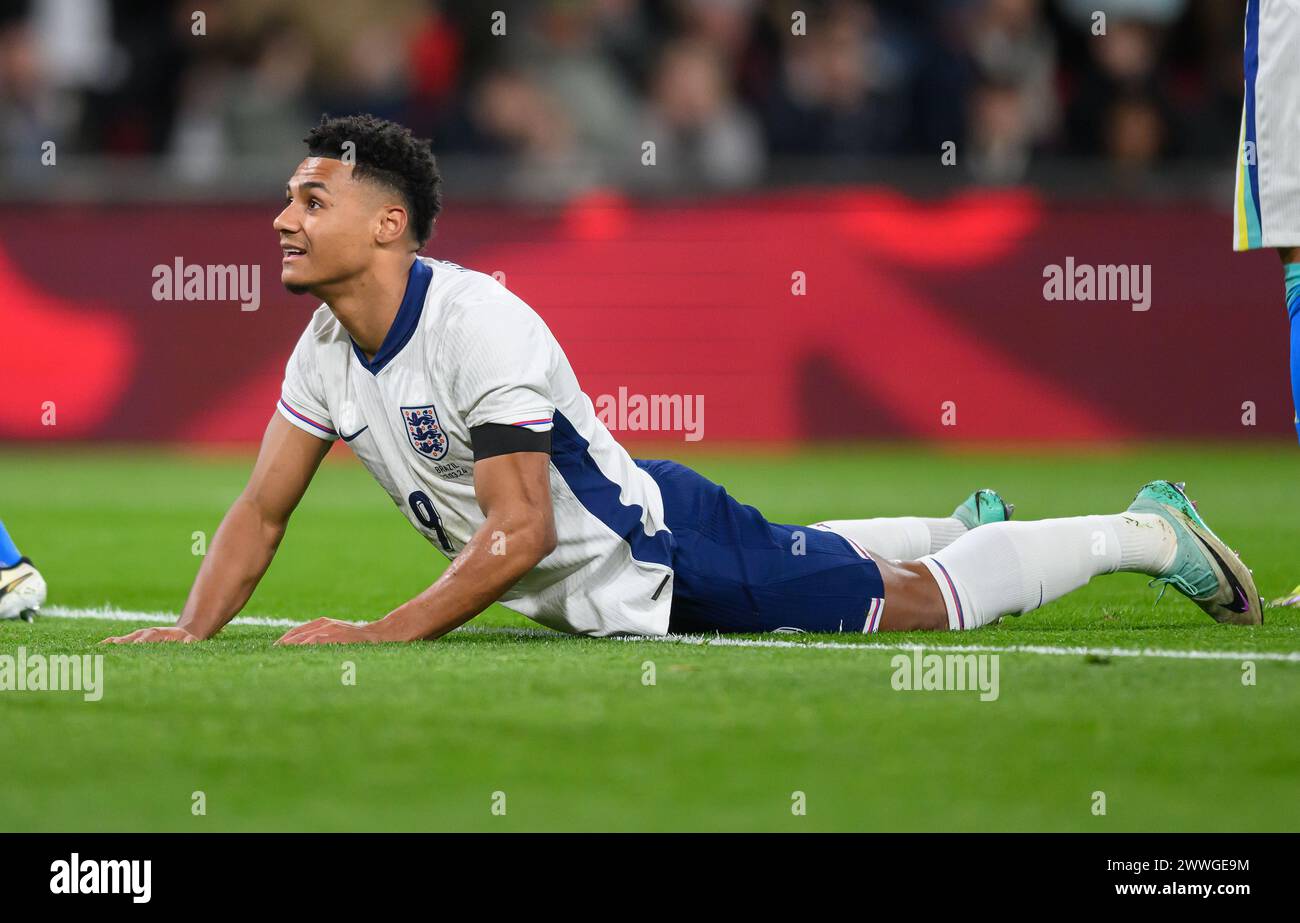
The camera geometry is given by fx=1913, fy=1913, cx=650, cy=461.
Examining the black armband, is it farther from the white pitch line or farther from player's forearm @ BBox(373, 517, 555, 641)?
the white pitch line

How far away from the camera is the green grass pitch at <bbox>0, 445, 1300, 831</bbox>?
315 cm

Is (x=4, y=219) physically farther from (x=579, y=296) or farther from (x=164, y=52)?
(x=579, y=296)

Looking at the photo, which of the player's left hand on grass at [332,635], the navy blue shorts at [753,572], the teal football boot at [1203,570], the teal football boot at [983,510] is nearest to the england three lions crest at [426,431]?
the player's left hand on grass at [332,635]

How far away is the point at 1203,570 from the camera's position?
17.3ft

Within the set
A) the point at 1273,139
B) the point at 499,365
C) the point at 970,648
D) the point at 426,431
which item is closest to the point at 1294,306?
the point at 1273,139

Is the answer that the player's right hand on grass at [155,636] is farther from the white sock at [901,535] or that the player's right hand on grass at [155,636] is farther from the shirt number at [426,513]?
the white sock at [901,535]

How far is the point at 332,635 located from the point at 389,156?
125 cm

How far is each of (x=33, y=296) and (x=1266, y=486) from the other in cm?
816

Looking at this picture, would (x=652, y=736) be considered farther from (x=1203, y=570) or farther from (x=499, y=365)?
(x=1203, y=570)

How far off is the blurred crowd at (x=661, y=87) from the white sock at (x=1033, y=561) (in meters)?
8.58

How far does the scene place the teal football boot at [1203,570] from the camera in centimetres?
527

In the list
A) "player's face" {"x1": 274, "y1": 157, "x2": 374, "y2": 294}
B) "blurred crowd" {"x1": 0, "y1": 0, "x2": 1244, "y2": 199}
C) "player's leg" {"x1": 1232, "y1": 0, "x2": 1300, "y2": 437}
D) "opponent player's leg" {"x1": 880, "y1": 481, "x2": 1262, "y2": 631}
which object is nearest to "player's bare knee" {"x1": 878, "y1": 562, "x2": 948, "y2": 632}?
"opponent player's leg" {"x1": 880, "y1": 481, "x2": 1262, "y2": 631}

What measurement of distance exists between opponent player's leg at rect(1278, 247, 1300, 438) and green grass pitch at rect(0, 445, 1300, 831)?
2.21ft

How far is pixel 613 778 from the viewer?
335 cm
